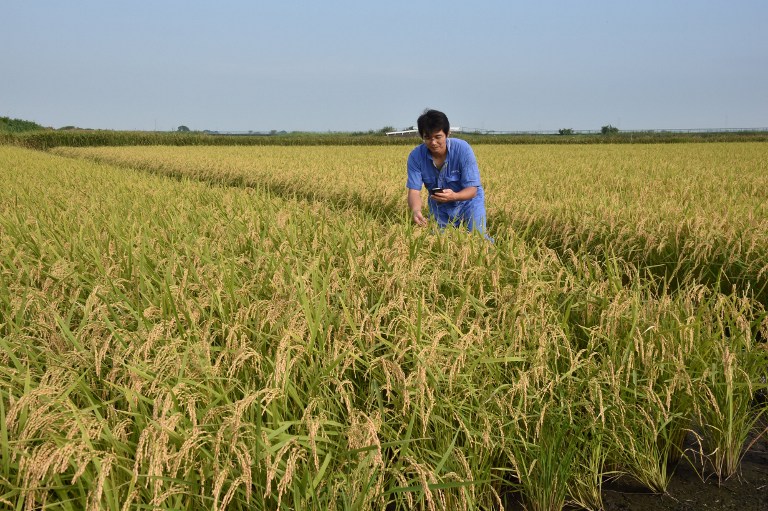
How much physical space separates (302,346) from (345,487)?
55 centimetres

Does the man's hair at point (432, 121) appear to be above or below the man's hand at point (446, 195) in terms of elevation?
above

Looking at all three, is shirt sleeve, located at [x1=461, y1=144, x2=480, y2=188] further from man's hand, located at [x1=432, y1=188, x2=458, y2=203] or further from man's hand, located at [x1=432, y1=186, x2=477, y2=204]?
man's hand, located at [x1=432, y1=188, x2=458, y2=203]

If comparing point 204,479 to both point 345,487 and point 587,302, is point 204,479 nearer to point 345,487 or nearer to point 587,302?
point 345,487

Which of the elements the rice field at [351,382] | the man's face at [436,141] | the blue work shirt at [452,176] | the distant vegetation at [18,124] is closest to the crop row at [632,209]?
the blue work shirt at [452,176]

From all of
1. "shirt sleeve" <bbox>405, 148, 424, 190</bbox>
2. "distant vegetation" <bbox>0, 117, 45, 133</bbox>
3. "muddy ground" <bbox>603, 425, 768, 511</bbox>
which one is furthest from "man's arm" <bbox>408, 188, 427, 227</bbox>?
"distant vegetation" <bbox>0, 117, 45, 133</bbox>

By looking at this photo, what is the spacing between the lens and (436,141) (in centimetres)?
483

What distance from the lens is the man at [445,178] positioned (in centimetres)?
489

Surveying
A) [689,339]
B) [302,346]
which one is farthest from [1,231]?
[689,339]

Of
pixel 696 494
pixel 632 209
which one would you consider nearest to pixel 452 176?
pixel 632 209

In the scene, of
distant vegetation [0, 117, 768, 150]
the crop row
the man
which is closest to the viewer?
the crop row

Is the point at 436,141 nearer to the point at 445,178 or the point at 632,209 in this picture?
the point at 445,178

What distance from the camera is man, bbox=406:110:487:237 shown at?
16.0 ft

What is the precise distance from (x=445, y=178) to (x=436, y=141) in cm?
57

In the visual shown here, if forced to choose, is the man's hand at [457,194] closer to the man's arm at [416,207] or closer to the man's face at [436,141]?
the man's arm at [416,207]
